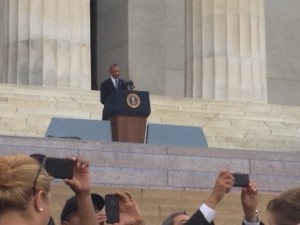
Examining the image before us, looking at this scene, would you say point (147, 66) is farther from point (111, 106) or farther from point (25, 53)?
point (111, 106)

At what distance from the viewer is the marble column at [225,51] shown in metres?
30.5

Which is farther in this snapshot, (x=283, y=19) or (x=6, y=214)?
(x=283, y=19)

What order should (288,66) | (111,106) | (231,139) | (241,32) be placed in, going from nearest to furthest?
(111,106), (231,139), (241,32), (288,66)

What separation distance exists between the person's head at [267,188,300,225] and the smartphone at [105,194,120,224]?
4.61ft

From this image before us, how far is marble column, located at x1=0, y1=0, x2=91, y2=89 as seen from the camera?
27469 mm

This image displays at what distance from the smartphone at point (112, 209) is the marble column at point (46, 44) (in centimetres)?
2123

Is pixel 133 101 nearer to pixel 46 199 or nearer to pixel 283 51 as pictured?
pixel 46 199

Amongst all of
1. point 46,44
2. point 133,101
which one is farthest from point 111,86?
point 46,44

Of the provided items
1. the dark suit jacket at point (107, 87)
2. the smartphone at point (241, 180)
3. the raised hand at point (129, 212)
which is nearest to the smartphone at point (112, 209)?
the raised hand at point (129, 212)

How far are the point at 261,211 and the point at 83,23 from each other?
1277 centimetres

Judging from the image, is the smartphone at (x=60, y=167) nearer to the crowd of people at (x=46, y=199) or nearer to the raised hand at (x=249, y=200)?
the crowd of people at (x=46, y=199)

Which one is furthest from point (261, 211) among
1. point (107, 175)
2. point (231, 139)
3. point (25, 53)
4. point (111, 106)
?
point (25, 53)

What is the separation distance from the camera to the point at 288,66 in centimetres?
3969

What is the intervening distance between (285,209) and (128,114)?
14.3 meters
